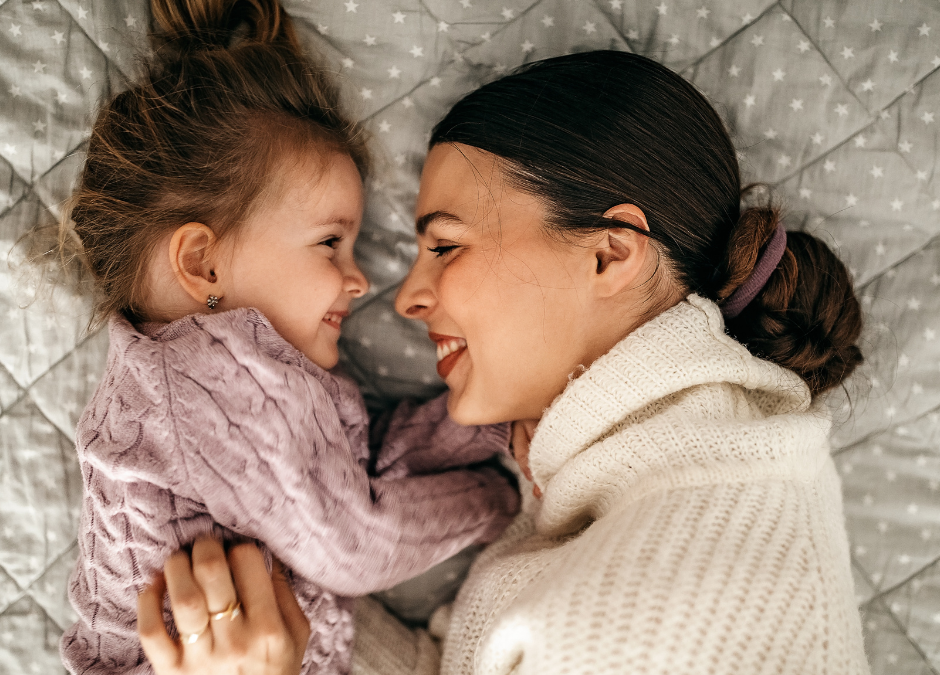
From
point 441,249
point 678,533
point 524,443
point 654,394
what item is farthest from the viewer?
point 524,443

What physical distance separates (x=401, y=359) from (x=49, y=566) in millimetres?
765

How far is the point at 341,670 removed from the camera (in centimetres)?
96

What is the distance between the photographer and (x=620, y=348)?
82 centimetres

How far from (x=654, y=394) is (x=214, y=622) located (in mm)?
642

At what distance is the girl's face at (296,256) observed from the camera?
3.09ft

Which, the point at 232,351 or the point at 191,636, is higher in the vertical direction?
the point at 232,351

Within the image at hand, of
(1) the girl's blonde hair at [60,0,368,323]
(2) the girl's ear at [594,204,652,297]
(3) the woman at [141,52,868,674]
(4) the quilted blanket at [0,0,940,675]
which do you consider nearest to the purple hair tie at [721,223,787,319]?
(3) the woman at [141,52,868,674]

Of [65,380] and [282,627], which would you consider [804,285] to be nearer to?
[282,627]

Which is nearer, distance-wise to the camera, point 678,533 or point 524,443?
point 678,533

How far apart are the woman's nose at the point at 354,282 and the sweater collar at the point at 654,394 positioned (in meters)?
0.39

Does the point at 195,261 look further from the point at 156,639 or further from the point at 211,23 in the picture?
the point at 156,639

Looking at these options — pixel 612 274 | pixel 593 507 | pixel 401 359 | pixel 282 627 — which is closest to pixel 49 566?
pixel 282 627

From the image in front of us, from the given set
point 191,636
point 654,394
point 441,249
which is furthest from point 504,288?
point 191,636

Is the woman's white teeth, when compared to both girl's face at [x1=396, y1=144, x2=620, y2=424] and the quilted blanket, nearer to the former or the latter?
girl's face at [x1=396, y1=144, x2=620, y2=424]
